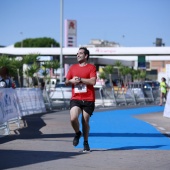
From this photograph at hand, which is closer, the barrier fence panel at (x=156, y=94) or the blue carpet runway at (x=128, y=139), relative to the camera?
the blue carpet runway at (x=128, y=139)

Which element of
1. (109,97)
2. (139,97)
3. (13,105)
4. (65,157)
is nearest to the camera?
(65,157)

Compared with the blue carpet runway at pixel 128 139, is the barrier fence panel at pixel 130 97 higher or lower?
lower

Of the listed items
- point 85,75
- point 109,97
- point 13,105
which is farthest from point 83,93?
point 109,97

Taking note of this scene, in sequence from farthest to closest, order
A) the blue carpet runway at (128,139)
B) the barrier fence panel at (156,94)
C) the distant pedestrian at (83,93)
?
the barrier fence panel at (156,94), the blue carpet runway at (128,139), the distant pedestrian at (83,93)

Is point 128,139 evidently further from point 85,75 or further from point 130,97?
point 130,97

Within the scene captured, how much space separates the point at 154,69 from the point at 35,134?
357 feet

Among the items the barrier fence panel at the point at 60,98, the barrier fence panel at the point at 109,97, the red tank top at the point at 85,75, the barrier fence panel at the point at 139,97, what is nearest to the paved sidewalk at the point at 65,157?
the red tank top at the point at 85,75

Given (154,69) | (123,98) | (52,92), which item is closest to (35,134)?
(52,92)

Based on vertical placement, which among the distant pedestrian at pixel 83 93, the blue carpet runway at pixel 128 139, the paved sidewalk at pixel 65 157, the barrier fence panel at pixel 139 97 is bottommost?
the barrier fence panel at pixel 139 97

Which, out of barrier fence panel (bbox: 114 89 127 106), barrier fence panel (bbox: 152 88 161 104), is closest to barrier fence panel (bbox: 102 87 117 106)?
barrier fence panel (bbox: 114 89 127 106)

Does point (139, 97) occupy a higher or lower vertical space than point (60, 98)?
lower

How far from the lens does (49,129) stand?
666 inches

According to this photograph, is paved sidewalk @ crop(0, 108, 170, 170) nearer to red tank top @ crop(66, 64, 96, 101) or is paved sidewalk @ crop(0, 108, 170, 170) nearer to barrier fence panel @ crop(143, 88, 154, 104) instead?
red tank top @ crop(66, 64, 96, 101)

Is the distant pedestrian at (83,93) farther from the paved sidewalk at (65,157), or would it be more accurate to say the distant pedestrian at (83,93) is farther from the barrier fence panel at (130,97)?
the barrier fence panel at (130,97)
